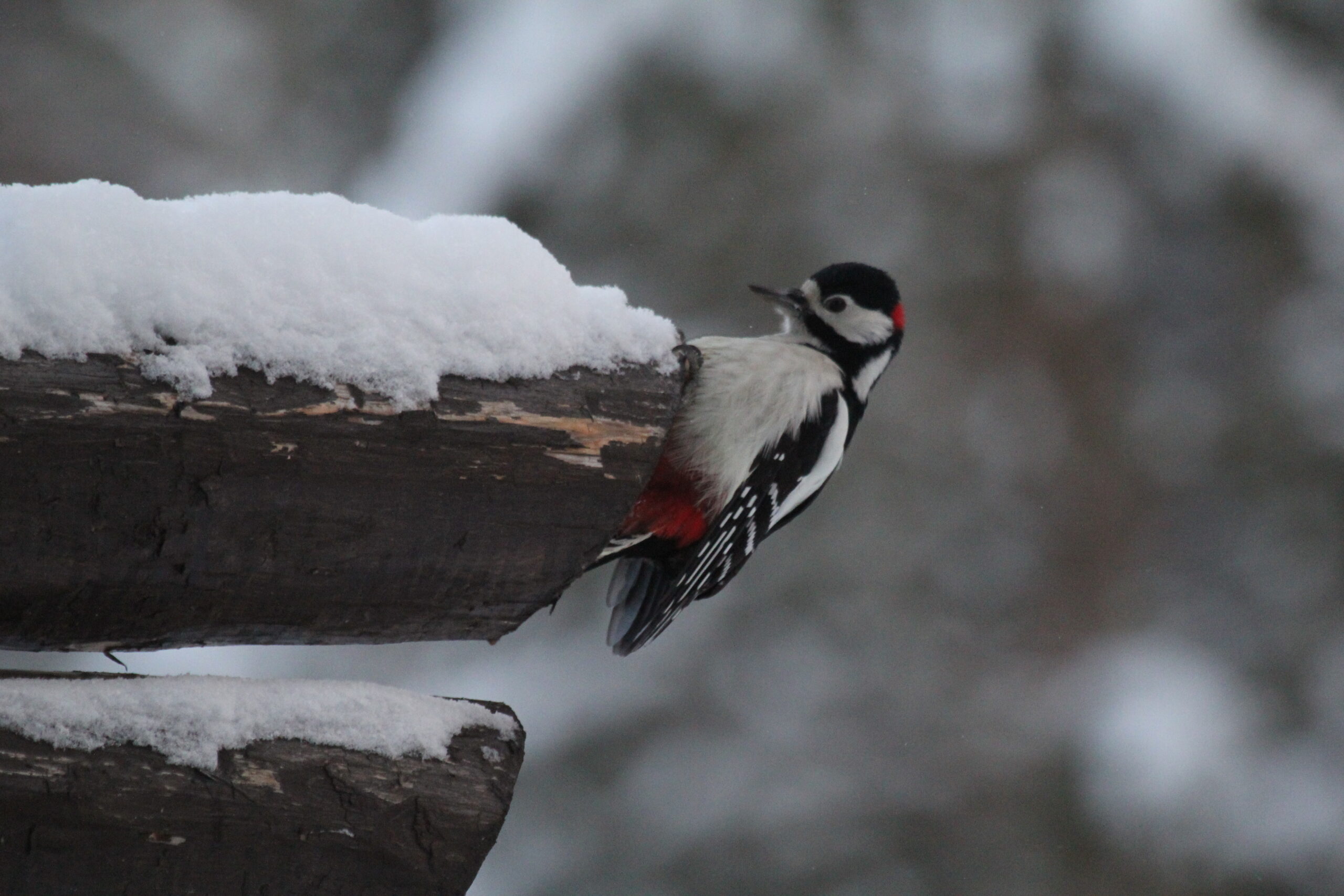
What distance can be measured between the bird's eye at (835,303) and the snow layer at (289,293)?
0.86m

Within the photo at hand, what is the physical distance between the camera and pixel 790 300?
219 cm

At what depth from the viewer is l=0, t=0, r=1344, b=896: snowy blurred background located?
180 inches

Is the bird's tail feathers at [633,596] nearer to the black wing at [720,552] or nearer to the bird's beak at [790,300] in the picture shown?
the black wing at [720,552]

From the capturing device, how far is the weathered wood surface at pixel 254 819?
3.36 feet

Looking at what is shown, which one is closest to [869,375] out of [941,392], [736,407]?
[736,407]

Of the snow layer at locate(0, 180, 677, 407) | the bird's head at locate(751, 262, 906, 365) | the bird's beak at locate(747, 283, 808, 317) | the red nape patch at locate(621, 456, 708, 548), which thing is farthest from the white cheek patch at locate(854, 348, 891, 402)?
the snow layer at locate(0, 180, 677, 407)

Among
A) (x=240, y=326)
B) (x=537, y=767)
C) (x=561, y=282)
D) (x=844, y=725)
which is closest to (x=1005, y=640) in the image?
(x=844, y=725)

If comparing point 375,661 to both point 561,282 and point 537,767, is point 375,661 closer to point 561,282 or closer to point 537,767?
point 537,767

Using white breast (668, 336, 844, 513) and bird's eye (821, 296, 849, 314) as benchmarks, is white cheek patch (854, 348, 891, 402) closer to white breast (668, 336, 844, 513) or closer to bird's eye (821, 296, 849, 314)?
bird's eye (821, 296, 849, 314)

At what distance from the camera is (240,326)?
3.52ft

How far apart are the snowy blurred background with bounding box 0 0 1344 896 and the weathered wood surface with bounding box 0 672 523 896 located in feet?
10.6

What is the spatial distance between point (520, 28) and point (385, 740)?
15.0ft

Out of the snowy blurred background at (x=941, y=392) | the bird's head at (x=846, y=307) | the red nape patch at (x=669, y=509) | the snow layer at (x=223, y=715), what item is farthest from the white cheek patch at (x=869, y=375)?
the snowy blurred background at (x=941, y=392)

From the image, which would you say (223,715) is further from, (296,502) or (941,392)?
(941,392)
